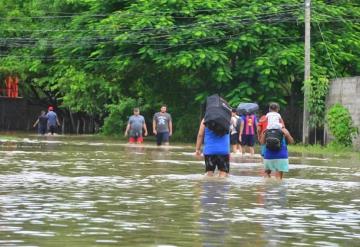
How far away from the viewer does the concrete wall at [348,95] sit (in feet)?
112

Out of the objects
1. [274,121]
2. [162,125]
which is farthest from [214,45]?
[274,121]

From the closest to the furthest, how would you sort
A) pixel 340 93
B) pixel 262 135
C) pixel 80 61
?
1. pixel 262 135
2. pixel 340 93
3. pixel 80 61

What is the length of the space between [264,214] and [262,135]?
6.58m

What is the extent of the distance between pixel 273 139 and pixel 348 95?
58.6 feet

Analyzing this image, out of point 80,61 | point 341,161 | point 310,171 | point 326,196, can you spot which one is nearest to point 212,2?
point 80,61

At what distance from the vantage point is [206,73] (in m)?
38.8

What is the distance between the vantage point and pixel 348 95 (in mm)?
34812

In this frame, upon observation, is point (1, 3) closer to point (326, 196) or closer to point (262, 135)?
point (262, 135)

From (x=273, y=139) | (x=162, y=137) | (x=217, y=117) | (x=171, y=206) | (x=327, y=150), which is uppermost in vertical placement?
(x=217, y=117)

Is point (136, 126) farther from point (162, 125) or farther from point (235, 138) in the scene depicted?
point (235, 138)

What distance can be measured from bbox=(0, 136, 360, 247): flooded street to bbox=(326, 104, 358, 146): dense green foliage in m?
13.1

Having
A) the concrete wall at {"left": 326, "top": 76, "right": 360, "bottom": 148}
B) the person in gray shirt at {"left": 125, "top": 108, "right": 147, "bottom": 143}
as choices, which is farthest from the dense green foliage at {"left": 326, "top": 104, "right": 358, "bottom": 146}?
the person in gray shirt at {"left": 125, "top": 108, "right": 147, "bottom": 143}

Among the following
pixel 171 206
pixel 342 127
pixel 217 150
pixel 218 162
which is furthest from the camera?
pixel 342 127

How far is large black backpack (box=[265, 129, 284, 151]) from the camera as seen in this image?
17.6 metres
